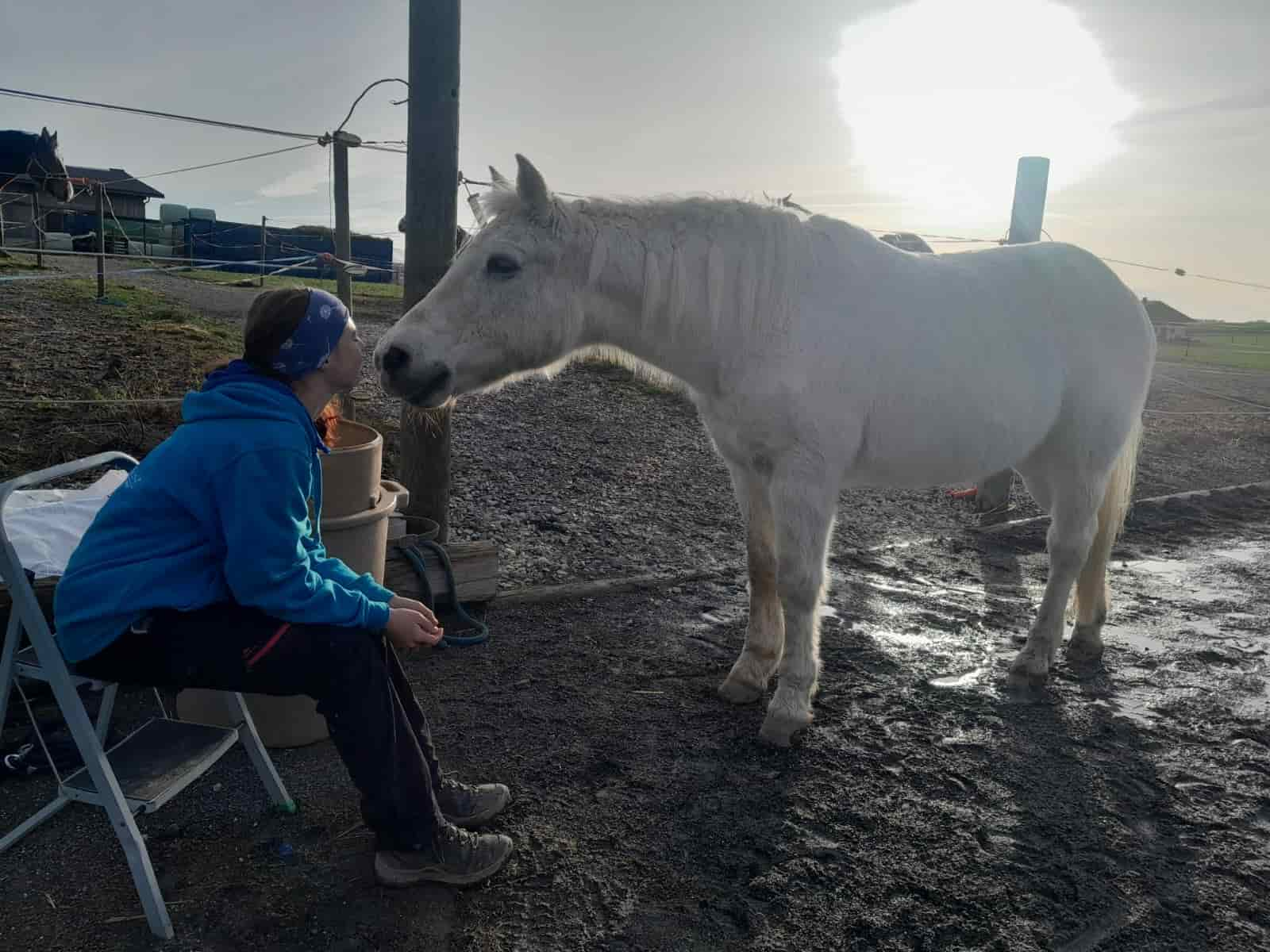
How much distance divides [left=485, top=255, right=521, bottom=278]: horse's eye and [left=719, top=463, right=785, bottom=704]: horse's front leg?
49.1 inches

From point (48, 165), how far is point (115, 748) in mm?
21722

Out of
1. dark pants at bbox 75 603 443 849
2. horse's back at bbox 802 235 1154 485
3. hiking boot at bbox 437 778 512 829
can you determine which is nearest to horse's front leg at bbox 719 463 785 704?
horse's back at bbox 802 235 1154 485

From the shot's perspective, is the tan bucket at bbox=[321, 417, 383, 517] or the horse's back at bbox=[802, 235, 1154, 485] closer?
the tan bucket at bbox=[321, 417, 383, 517]

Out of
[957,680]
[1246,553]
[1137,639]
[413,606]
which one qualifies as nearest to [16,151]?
[413,606]

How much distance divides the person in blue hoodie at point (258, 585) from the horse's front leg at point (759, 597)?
1.65 meters

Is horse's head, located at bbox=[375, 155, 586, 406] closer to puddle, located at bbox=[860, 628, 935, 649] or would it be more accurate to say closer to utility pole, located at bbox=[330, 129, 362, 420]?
puddle, located at bbox=[860, 628, 935, 649]

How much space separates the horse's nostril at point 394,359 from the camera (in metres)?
2.72

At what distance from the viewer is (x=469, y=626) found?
383 cm

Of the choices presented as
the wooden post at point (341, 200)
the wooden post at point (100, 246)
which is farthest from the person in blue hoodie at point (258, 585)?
the wooden post at point (100, 246)

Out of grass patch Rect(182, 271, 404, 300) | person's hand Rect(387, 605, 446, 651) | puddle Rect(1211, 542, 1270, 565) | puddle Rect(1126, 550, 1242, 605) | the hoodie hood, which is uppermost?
grass patch Rect(182, 271, 404, 300)

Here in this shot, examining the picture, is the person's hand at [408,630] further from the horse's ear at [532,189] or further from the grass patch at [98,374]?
the horse's ear at [532,189]

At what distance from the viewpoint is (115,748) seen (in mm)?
2260

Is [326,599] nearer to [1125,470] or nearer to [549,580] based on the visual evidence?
[549,580]

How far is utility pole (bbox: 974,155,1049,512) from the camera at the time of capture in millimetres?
6109
